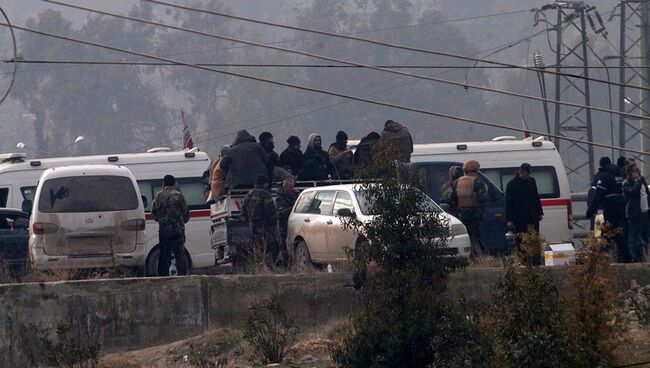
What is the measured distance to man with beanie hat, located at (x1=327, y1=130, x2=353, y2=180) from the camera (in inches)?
756

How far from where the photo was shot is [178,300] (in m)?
14.9

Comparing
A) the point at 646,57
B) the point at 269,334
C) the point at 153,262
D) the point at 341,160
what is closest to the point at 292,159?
the point at 341,160

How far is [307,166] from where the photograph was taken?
19.2 metres

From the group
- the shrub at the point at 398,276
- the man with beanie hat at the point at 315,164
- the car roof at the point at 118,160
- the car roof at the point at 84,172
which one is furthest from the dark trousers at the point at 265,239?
the shrub at the point at 398,276

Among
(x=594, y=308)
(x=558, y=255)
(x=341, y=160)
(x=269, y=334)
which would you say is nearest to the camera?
(x=594, y=308)

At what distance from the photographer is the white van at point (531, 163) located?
69.4 ft

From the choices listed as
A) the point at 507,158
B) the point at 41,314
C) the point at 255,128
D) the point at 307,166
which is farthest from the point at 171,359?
the point at 255,128

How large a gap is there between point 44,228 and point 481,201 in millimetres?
6217

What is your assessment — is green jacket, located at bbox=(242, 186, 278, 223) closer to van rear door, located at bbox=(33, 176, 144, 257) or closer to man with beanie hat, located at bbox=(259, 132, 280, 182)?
man with beanie hat, located at bbox=(259, 132, 280, 182)

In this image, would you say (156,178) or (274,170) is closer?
(274,170)

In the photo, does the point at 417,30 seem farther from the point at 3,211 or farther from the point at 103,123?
the point at 3,211

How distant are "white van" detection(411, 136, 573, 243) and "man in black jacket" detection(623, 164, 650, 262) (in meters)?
2.52

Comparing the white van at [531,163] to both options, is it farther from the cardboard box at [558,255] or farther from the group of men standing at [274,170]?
the cardboard box at [558,255]

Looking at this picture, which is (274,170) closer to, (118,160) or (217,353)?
(118,160)
